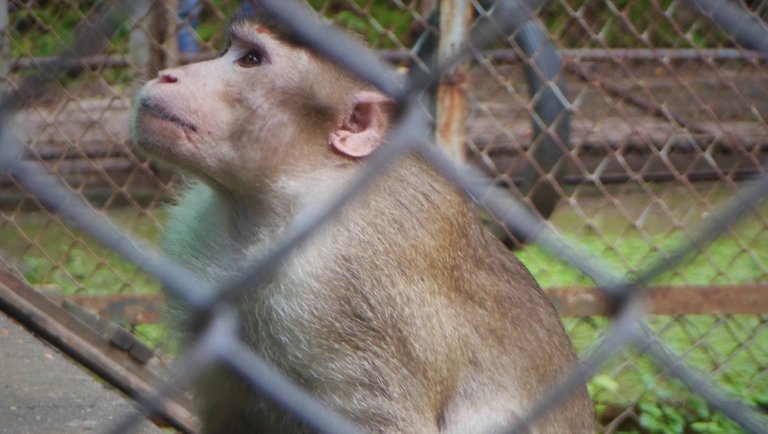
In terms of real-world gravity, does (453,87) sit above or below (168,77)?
below

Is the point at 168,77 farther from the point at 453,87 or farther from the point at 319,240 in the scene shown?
the point at 453,87

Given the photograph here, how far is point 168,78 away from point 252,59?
284 millimetres

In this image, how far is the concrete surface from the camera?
3.69 meters

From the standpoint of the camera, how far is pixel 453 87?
490 centimetres

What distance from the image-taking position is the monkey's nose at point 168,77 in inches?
113

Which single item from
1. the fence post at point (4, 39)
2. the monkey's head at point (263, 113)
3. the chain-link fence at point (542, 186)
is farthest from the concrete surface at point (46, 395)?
the fence post at point (4, 39)

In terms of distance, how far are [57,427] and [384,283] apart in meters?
1.22

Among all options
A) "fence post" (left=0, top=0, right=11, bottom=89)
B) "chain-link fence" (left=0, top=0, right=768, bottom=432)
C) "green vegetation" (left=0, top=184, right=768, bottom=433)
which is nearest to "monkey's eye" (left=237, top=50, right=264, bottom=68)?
"chain-link fence" (left=0, top=0, right=768, bottom=432)

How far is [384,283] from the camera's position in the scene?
3.15 m

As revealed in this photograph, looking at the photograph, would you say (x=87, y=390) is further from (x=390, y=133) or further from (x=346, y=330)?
(x=390, y=133)

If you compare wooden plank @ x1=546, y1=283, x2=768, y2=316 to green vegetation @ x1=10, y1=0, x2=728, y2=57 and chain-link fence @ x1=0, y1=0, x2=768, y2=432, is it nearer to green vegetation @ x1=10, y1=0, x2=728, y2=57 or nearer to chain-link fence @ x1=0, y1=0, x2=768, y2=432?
chain-link fence @ x1=0, y1=0, x2=768, y2=432

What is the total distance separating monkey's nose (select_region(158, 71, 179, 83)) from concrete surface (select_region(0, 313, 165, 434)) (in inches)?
47.5

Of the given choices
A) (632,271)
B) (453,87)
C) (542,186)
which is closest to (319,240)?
(453,87)

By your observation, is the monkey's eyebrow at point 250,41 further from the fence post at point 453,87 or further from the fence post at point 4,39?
the fence post at point 4,39
